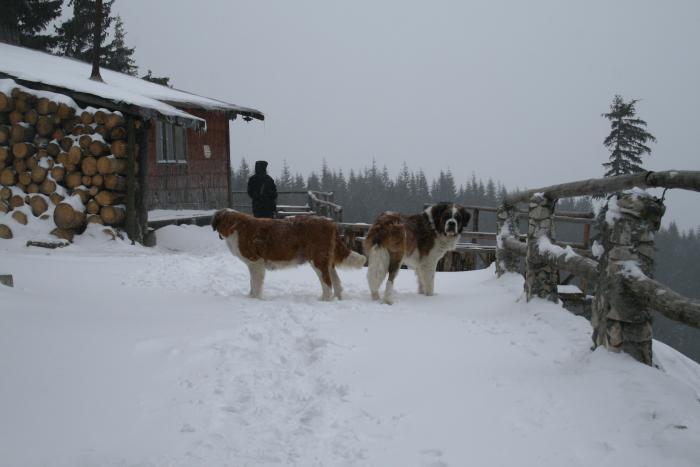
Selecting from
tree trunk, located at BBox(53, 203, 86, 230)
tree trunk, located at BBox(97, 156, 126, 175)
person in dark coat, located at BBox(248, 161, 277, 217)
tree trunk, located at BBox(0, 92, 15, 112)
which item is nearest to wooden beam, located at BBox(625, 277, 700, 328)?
person in dark coat, located at BBox(248, 161, 277, 217)

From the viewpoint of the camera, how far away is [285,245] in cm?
616

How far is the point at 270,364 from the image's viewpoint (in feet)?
11.1

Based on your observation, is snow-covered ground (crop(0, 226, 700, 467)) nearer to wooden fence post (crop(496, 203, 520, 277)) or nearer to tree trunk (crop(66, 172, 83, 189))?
wooden fence post (crop(496, 203, 520, 277))

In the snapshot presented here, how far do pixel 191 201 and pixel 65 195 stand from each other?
218 inches

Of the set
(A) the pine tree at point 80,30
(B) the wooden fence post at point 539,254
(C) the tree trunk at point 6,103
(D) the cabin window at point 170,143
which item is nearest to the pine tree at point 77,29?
(A) the pine tree at point 80,30

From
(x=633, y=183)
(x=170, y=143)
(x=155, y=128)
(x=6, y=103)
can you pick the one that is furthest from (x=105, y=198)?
(x=633, y=183)

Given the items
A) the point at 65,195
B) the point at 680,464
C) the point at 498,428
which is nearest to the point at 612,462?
the point at 680,464

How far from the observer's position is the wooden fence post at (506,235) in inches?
267

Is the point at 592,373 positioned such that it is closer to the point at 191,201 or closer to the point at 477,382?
the point at 477,382

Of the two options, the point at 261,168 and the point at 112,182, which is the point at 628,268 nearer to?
the point at 261,168

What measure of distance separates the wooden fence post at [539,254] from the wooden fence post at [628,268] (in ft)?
5.92

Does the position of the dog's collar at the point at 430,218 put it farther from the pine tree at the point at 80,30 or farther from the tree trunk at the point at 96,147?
the pine tree at the point at 80,30

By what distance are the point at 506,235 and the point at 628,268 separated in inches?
158

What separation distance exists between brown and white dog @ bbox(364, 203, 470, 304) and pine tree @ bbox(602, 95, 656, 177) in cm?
1860
